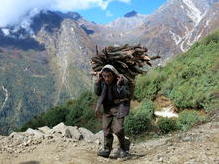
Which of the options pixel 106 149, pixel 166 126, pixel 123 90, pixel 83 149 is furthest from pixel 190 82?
pixel 123 90

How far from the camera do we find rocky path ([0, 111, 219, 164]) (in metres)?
8.66

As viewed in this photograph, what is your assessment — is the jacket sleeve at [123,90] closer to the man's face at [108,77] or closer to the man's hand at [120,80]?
the man's hand at [120,80]

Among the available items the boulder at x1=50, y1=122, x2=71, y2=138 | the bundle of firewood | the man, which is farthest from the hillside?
the man

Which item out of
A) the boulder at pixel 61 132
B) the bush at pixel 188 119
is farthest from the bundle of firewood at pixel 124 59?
the bush at pixel 188 119

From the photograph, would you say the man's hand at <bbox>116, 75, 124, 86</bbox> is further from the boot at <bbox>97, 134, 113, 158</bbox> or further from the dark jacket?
the boot at <bbox>97, 134, 113, 158</bbox>

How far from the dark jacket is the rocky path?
102 centimetres

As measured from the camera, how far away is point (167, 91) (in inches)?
885

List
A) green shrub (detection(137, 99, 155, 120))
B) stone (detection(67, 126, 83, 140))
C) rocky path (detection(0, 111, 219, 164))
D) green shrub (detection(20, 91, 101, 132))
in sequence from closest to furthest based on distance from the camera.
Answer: rocky path (detection(0, 111, 219, 164))
stone (detection(67, 126, 83, 140))
green shrub (detection(137, 99, 155, 120))
green shrub (detection(20, 91, 101, 132))

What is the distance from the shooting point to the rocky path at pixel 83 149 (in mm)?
8656

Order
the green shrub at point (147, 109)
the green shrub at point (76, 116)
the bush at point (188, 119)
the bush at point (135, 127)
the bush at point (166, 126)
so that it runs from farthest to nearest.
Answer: the green shrub at point (76, 116), the green shrub at point (147, 109), the bush at point (188, 119), the bush at point (135, 127), the bush at point (166, 126)

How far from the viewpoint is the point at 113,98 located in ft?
30.1

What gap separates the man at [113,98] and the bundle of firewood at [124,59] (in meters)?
0.43

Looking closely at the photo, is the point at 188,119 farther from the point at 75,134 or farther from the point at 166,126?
the point at 75,134

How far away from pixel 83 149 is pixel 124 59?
2.23 meters
